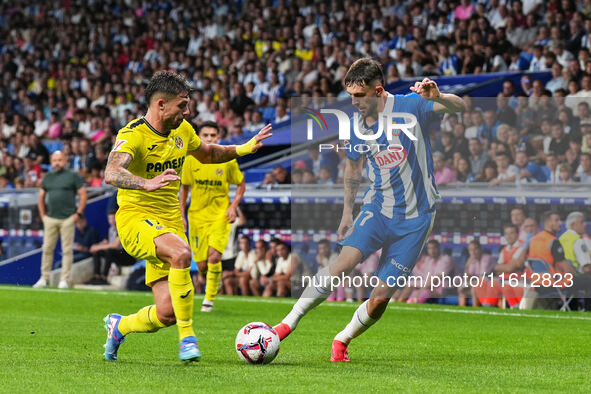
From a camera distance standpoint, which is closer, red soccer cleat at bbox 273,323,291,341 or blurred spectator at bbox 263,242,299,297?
red soccer cleat at bbox 273,323,291,341

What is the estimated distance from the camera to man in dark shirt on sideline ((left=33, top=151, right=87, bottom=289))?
18.5m

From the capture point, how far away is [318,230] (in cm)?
1557

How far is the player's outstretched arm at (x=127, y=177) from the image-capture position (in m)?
6.90

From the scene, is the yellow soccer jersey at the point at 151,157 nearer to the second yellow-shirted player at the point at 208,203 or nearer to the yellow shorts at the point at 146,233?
the yellow shorts at the point at 146,233

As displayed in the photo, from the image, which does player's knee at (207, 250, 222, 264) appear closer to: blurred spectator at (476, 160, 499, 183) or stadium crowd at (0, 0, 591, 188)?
stadium crowd at (0, 0, 591, 188)

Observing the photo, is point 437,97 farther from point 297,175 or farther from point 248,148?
point 297,175

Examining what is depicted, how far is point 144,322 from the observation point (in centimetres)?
759

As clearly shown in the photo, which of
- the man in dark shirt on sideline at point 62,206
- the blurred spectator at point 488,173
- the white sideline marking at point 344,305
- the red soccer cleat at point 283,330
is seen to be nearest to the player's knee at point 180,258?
the red soccer cleat at point 283,330

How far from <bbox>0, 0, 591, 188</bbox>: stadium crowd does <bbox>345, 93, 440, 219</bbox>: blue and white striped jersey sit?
6.59 meters

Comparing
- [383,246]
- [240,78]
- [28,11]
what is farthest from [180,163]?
[28,11]

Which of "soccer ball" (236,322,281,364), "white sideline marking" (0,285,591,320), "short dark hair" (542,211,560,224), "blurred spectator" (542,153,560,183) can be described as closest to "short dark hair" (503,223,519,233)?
"short dark hair" (542,211,560,224)

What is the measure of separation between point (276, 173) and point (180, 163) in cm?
1012

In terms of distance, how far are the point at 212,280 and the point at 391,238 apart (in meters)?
5.83

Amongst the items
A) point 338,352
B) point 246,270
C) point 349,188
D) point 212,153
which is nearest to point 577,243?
point 246,270
